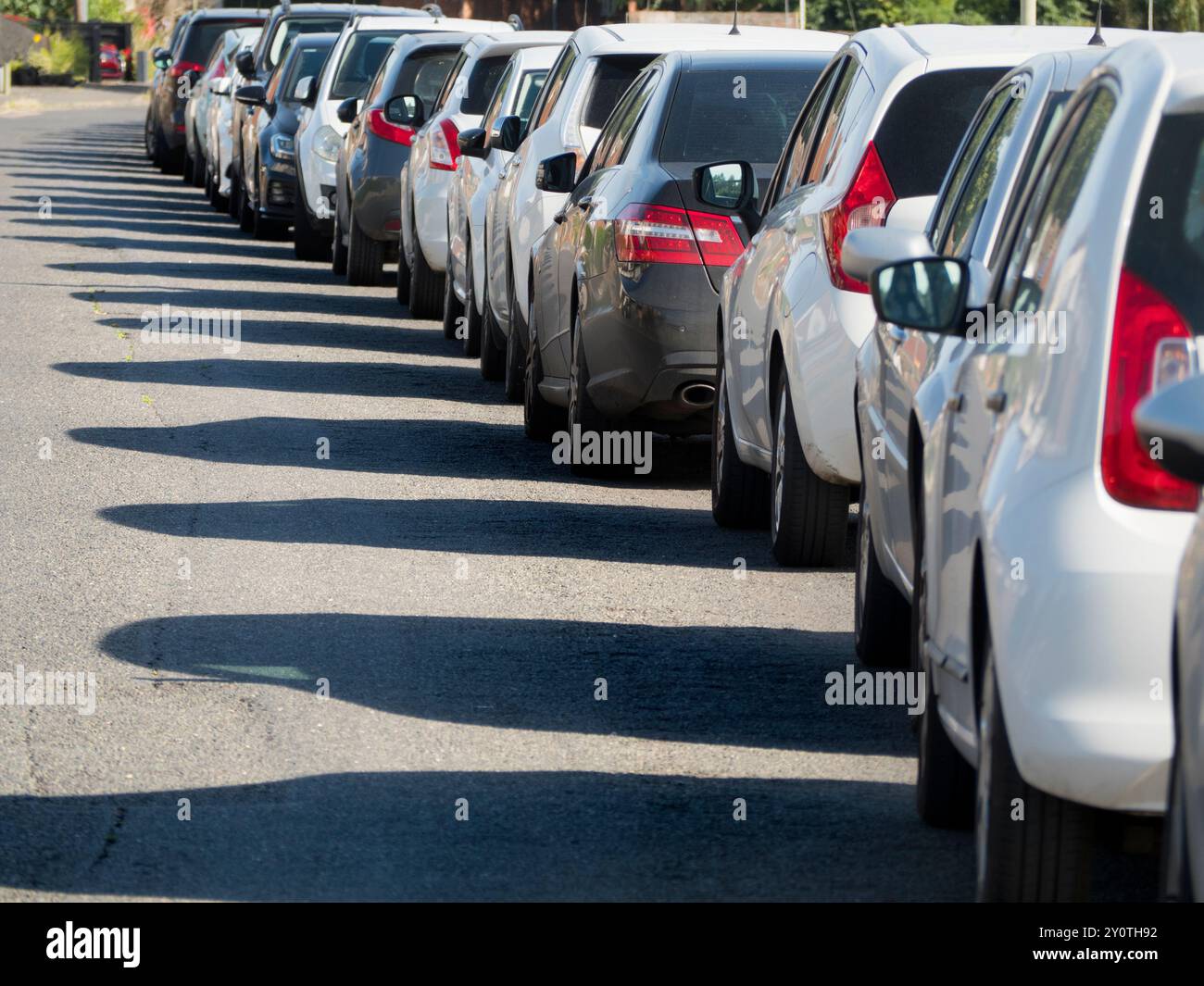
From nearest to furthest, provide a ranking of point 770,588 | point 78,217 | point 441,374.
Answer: point 770,588 → point 441,374 → point 78,217

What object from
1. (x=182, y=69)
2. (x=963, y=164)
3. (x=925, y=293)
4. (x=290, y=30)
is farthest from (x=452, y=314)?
(x=182, y=69)

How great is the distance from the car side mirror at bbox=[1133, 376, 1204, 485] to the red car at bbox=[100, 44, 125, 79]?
277ft

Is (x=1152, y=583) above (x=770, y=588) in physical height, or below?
above

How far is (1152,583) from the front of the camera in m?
4.06

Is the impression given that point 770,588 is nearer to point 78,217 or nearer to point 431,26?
point 431,26

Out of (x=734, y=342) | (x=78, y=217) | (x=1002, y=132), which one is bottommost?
(x=78, y=217)

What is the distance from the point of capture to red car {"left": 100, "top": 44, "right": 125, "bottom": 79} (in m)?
84.9

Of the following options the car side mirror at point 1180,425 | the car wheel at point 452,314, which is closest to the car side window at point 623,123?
the car wheel at point 452,314

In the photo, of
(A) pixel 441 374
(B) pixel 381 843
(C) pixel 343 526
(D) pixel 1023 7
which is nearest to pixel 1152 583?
(B) pixel 381 843

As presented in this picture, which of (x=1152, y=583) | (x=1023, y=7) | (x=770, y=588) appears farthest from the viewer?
(x=1023, y=7)

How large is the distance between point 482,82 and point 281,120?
6.75 metres

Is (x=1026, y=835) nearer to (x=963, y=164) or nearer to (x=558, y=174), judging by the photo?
(x=963, y=164)

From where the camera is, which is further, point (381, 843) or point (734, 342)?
point (734, 342)
